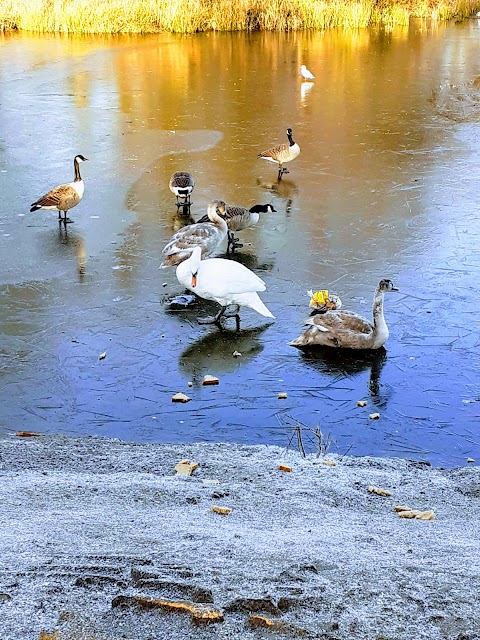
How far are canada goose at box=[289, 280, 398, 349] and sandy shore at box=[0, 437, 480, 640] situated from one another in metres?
2.18

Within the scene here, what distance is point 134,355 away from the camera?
820 centimetres

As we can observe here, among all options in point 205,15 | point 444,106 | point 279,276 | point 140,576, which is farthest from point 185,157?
point 205,15

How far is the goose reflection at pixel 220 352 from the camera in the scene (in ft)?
26.3

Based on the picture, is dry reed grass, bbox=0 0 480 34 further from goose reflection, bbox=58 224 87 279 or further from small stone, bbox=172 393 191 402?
small stone, bbox=172 393 191 402

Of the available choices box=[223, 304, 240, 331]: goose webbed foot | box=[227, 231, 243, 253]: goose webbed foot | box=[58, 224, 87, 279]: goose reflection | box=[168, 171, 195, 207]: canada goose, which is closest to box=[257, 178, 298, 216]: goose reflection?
box=[168, 171, 195, 207]: canada goose

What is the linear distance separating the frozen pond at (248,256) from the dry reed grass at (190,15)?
959cm

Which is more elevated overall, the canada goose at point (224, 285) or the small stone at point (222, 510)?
the small stone at point (222, 510)

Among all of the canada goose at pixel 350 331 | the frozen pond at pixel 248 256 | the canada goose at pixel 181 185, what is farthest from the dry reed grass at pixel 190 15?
the canada goose at pixel 350 331

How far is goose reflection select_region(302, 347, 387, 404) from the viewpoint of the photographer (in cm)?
794

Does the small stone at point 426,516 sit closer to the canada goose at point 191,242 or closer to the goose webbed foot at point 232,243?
the canada goose at point 191,242

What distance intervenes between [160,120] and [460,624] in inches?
641

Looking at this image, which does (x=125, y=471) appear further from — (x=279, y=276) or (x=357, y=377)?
(x=279, y=276)

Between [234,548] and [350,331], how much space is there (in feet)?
14.2

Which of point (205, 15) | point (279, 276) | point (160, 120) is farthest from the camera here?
point (205, 15)
